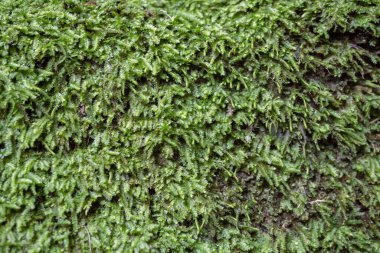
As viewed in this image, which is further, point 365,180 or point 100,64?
point 365,180

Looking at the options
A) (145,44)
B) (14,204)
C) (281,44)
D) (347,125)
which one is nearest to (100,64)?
(145,44)

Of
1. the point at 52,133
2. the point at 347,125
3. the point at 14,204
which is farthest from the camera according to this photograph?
the point at 347,125

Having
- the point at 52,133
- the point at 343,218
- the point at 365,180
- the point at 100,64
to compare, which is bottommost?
the point at 343,218

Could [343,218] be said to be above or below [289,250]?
above

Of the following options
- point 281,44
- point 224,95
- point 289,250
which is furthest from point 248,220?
point 281,44

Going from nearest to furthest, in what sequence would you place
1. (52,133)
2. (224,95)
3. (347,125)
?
(52,133)
(224,95)
(347,125)

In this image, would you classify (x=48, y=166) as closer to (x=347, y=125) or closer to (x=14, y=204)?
(x=14, y=204)

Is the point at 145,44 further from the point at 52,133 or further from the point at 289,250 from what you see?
the point at 289,250
